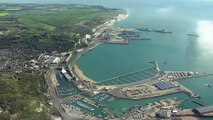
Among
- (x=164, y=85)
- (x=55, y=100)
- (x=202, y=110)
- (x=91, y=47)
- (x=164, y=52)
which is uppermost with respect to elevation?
(x=164, y=52)

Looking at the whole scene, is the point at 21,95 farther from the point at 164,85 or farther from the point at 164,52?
the point at 164,52

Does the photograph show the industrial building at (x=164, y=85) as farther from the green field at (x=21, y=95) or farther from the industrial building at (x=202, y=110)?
the green field at (x=21, y=95)

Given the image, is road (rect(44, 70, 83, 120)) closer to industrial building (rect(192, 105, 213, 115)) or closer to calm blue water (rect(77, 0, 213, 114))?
calm blue water (rect(77, 0, 213, 114))

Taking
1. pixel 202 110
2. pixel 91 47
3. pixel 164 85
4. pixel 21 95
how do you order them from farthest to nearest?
1. pixel 91 47
2. pixel 164 85
3. pixel 21 95
4. pixel 202 110

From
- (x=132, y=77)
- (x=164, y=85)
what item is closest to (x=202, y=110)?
(x=164, y=85)

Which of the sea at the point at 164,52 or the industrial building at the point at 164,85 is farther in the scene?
the sea at the point at 164,52

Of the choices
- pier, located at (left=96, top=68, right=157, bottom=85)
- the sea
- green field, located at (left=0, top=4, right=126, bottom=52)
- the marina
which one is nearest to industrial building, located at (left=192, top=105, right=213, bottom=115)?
the sea

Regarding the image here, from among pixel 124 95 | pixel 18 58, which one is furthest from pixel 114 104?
pixel 18 58

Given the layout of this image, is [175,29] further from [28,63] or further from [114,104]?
[114,104]

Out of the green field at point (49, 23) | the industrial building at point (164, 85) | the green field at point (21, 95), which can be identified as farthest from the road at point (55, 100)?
the green field at point (49, 23)
